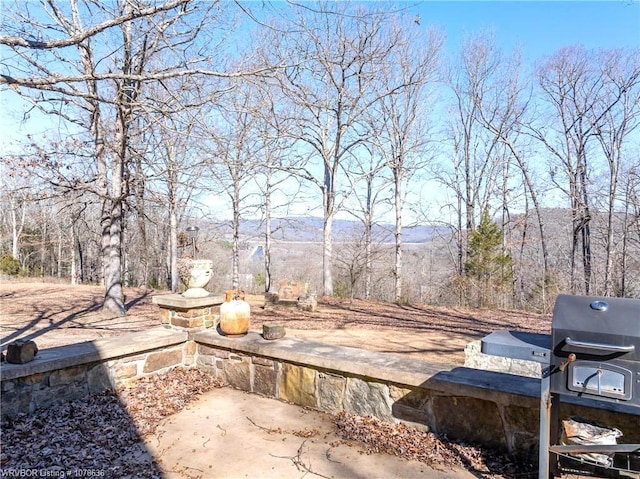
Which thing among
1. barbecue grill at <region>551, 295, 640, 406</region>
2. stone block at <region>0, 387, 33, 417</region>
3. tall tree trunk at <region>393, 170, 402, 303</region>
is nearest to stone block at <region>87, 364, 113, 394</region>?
stone block at <region>0, 387, 33, 417</region>

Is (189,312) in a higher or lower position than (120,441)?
higher

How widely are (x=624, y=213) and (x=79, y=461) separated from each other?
15.9 m

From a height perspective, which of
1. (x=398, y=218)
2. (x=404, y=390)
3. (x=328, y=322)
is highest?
(x=398, y=218)

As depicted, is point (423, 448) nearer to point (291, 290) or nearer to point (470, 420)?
point (470, 420)

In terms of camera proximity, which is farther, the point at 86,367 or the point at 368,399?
the point at 86,367

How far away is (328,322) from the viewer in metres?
7.32

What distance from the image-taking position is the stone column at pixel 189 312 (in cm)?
398

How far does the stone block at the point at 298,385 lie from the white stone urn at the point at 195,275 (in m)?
1.26

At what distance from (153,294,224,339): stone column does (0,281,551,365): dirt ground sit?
1868 mm

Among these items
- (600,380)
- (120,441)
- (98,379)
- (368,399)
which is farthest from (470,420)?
(98,379)

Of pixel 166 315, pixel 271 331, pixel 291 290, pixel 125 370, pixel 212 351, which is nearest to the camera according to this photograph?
pixel 125 370

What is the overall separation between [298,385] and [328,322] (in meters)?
4.04

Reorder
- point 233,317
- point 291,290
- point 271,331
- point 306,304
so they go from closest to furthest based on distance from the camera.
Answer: point 271,331 → point 233,317 → point 306,304 → point 291,290

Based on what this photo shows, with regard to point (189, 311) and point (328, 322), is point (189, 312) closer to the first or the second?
point (189, 311)
